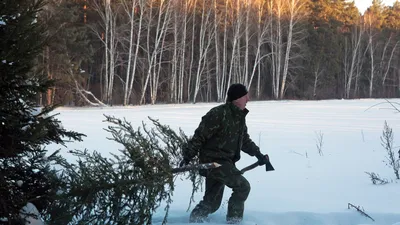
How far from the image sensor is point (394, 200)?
5691 mm

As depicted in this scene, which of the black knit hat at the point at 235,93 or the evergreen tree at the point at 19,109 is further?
the black knit hat at the point at 235,93

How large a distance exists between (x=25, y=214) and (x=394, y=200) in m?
4.50

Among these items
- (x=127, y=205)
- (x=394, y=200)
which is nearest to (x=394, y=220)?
(x=394, y=200)

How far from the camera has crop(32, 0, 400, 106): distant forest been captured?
106ft

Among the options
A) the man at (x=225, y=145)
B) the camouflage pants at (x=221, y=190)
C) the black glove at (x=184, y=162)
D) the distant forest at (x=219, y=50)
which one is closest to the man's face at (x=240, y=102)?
the man at (x=225, y=145)

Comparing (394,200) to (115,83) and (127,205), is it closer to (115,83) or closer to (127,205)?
(127,205)

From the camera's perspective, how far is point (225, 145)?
15.3 ft

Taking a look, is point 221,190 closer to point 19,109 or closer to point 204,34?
point 19,109

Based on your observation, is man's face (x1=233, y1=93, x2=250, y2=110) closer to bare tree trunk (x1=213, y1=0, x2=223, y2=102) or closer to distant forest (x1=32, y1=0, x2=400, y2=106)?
distant forest (x1=32, y1=0, x2=400, y2=106)

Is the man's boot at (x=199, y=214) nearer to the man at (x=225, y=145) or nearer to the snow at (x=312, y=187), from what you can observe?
the man at (x=225, y=145)

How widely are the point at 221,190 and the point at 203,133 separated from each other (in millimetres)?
785

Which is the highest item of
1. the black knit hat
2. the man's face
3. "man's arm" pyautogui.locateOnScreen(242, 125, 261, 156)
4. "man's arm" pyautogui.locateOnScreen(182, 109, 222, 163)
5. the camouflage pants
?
the black knit hat

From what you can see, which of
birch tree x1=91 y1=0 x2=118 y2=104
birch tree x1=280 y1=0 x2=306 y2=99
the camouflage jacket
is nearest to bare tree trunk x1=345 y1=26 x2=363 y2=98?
A: birch tree x1=280 y1=0 x2=306 y2=99

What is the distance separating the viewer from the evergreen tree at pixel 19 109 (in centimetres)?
330
